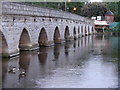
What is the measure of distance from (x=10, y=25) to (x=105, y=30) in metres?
69.2

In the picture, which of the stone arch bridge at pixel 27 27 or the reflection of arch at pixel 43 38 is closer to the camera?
the stone arch bridge at pixel 27 27

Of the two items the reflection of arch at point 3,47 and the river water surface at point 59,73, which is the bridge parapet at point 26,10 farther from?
the river water surface at point 59,73

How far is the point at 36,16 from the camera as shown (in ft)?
127

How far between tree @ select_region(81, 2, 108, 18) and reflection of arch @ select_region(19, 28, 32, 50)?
75.0 meters

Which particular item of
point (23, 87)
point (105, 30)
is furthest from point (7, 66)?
point (105, 30)

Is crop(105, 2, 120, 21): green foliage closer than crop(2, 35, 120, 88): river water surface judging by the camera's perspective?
No

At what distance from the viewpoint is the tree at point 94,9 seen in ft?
364

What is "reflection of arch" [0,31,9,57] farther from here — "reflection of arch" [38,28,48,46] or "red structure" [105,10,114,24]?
"red structure" [105,10,114,24]

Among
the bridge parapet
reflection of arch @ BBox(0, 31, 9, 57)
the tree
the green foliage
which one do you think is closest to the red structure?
the green foliage

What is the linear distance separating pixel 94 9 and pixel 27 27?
259 ft

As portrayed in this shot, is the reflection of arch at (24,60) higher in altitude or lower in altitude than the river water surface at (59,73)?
higher

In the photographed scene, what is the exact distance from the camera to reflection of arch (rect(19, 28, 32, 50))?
36.1 m

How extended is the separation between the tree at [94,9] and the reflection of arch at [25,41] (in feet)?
246

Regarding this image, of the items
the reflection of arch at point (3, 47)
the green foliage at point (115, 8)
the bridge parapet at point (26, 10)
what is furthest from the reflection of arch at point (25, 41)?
the green foliage at point (115, 8)
